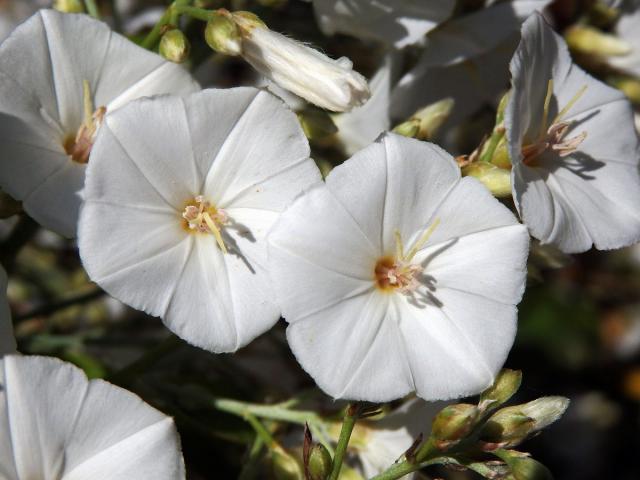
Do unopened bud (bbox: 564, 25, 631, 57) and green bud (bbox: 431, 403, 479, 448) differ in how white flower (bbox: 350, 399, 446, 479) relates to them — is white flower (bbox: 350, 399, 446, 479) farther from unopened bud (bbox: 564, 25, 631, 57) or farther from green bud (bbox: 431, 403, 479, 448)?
unopened bud (bbox: 564, 25, 631, 57)

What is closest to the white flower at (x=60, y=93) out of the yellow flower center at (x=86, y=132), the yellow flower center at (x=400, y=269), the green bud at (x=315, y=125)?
the yellow flower center at (x=86, y=132)

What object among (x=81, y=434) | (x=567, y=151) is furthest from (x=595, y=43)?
(x=81, y=434)

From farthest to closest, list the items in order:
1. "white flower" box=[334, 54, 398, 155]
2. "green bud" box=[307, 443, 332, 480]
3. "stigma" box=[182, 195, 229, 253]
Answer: "white flower" box=[334, 54, 398, 155]
"stigma" box=[182, 195, 229, 253]
"green bud" box=[307, 443, 332, 480]

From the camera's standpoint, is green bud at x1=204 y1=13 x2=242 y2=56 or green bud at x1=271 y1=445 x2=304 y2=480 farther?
green bud at x1=271 y1=445 x2=304 y2=480

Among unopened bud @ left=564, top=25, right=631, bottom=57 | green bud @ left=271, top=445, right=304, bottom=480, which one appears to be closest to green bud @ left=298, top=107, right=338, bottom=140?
green bud @ left=271, top=445, right=304, bottom=480

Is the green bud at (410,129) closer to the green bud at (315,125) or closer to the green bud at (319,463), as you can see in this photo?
the green bud at (315,125)
